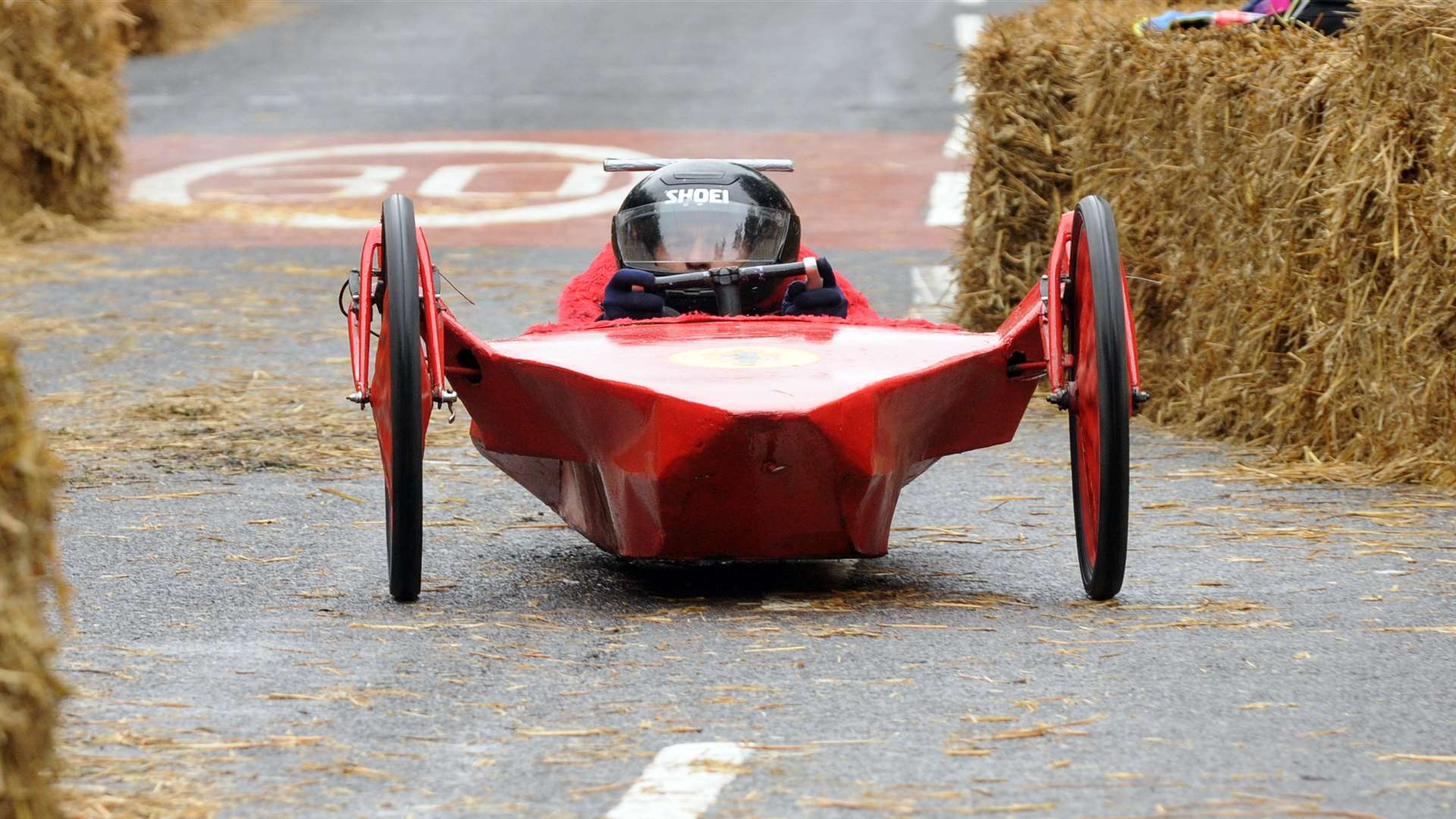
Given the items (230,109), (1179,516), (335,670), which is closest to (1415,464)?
(1179,516)

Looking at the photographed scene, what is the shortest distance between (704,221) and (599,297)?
2.15 feet

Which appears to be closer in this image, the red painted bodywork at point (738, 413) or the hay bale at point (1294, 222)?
the red painted bodywork at point (738, 413)

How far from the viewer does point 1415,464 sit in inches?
299

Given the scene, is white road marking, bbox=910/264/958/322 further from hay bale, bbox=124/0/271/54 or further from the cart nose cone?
hay bale, bbox=124/0/271/54

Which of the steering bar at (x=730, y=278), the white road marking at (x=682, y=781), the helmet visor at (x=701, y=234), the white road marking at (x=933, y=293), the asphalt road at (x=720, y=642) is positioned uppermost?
the helmet visor at (x=701, y=234)

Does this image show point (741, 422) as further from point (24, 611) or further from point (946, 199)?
point (946, 199)

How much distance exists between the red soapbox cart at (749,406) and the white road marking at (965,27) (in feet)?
59.8

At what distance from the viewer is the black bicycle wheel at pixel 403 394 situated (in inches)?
203

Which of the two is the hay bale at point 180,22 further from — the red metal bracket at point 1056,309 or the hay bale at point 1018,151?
the red metal bracket at point 1056,309

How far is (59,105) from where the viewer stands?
16.0 m

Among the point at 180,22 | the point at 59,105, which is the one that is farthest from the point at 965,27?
the point at 59,105

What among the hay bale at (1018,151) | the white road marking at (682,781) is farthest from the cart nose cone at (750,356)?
the hay bale at (1018,151)

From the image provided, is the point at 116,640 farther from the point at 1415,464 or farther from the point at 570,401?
the point at 1415,464

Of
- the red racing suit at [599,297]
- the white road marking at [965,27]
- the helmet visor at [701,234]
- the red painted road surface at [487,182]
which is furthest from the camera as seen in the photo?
the white road marking at [965,27]
